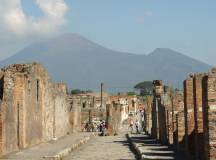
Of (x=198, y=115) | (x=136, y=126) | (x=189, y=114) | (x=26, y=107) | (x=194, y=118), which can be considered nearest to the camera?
(x=198, y=115)

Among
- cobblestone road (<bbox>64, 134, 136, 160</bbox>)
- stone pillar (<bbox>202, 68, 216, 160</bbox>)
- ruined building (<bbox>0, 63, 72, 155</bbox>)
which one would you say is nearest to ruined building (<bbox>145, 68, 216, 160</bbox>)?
stone pillar (<bbox>202, 68, 216, 160</bbox>)

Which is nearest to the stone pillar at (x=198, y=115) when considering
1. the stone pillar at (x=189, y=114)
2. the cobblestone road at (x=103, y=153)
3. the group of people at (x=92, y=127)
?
the stone pillar at (x=189, y=114)

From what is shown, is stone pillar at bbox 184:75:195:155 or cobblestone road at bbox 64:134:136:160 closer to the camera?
stone pillar at bbox 184:75:195:155

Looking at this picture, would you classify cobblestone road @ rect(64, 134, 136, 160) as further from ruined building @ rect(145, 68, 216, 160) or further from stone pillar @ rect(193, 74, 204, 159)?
stone pillar @ rect(193, 74, 204, 159)

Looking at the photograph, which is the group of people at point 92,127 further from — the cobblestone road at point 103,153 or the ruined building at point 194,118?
the cobblestone road at point 103,153

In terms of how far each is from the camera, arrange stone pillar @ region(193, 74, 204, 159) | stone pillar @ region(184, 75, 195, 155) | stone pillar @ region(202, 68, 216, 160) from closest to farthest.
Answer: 1. stone pillar @ region(202, 68, 216, 160)
2. stone pillar @ region(193, 74, 204, 159)
3. stone pillar @ region(184, 75, 195, 155)

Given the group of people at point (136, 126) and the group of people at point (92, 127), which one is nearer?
the group of people at point (136, 126)

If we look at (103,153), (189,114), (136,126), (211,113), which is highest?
(211,113)

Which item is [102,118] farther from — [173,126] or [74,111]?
[173,126]

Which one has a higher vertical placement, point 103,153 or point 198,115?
point 198,115

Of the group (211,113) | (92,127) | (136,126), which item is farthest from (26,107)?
(92,127)

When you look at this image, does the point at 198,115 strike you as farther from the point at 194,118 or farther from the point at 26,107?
the point at 26,107

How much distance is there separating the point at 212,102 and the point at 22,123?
11.2 m

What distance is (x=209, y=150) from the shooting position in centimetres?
1457
